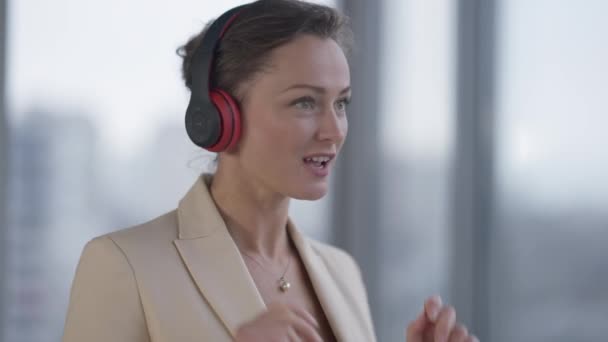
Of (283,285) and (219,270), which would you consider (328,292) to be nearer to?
(283,285)

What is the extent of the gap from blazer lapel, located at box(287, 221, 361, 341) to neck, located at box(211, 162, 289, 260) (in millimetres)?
117

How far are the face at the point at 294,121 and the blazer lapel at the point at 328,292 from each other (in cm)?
25

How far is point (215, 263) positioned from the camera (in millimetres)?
1748

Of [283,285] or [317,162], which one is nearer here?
[317,162]

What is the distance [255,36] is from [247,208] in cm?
37

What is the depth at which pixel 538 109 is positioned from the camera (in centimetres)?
302

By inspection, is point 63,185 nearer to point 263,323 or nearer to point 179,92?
point 179,92

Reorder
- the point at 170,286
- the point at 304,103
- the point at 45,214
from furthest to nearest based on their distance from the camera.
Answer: the point at 45,214 → the point at 304,103 → the point at 170,286

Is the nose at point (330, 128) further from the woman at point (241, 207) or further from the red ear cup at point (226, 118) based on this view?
the red ear cup at point (226, 118)

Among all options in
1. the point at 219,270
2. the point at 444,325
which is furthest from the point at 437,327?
the point at 219,270

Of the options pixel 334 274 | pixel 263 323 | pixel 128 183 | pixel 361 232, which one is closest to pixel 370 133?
pixel 361 232

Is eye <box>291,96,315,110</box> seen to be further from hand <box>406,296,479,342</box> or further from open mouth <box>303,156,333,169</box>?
hand <box>406,296,479,342</box>

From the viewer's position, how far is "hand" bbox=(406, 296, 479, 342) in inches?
60.9

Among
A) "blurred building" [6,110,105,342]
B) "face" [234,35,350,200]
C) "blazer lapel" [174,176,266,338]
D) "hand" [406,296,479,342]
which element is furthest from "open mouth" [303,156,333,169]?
"blurred building" [6,110,105,342]
